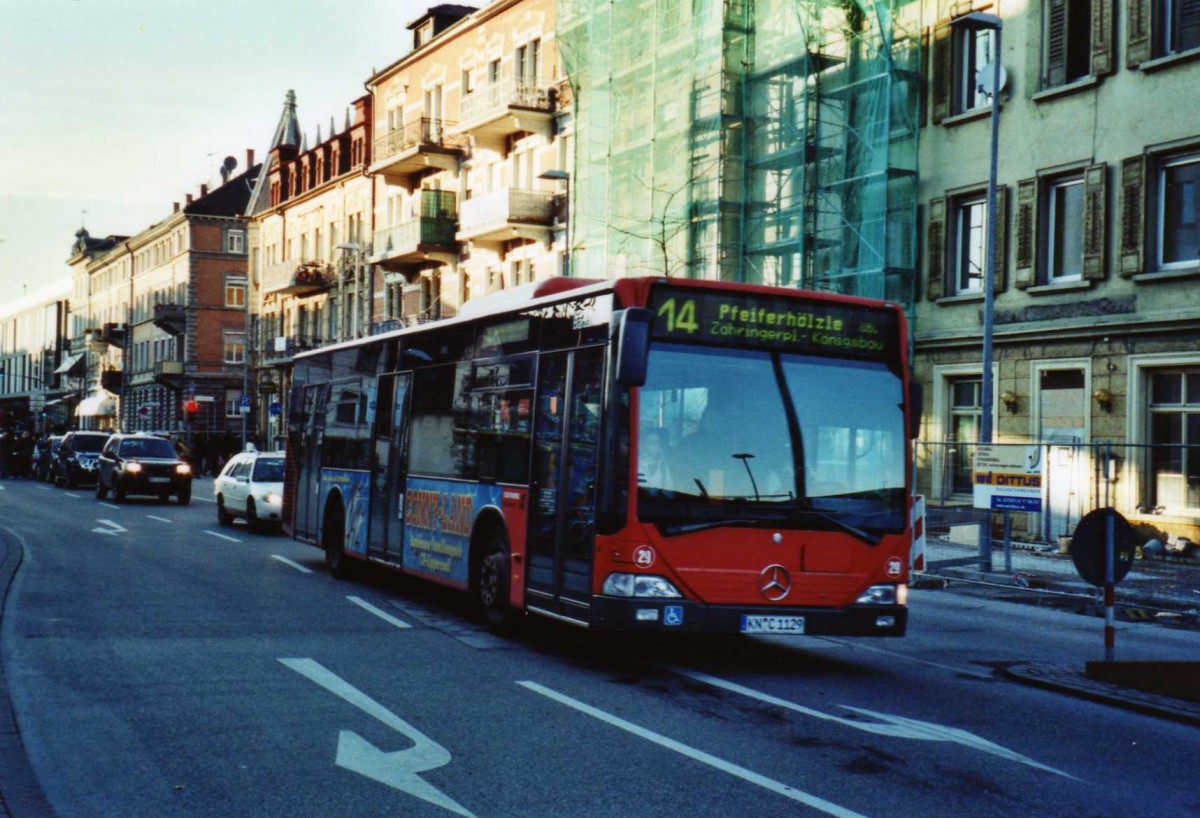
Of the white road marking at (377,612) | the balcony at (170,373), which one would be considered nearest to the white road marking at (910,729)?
the white road marking at (377,612)

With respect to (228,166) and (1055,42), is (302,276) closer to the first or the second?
(1055,42)

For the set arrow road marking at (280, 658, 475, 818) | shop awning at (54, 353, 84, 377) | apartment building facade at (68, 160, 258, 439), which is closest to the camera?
arrow road marking at (280, 658, 475, 818)

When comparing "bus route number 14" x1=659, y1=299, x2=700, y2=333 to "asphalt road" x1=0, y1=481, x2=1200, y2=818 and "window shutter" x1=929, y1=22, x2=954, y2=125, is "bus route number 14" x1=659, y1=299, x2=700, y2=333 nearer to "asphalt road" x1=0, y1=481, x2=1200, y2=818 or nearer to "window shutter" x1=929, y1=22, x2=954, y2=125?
"asphalt road" x1=0, y1=481, x2=1200, y2=818

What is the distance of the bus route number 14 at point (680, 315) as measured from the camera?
10336 mm

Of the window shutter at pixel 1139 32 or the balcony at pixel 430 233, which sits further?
the balcony at pixel 430 233

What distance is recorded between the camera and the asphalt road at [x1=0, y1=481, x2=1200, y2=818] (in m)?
6.75

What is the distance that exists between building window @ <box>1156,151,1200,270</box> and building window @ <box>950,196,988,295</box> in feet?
13.8

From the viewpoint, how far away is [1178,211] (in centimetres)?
2369

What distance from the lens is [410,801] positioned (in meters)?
6.59

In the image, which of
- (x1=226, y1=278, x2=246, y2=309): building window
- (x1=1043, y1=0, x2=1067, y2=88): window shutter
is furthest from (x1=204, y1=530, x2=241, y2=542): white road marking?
(x1=226, y1=278, x2=246, y2=309): building window

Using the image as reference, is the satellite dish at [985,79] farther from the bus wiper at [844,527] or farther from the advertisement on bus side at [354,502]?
the bus wiper at [844,527]

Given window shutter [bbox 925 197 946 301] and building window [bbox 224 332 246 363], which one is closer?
window shutter [bbox 925 197 946 301]

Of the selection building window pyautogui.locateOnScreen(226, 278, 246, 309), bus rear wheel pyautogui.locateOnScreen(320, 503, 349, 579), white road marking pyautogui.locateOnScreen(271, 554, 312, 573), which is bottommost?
white road marking pyautogui.locateOnScreen(271, 554, 312, 573)

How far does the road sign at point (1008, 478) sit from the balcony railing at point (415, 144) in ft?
102
